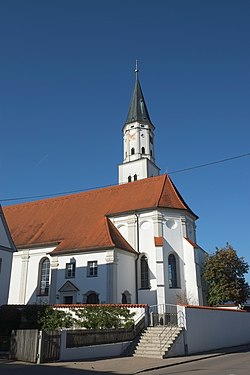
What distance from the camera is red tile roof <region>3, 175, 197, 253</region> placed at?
96.8 ft

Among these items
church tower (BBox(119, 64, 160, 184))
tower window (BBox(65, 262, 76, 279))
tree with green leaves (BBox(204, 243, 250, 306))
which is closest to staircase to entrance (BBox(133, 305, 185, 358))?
tower window (BBox(65, 262, 76, 279))

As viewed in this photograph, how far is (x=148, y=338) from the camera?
17938 mm

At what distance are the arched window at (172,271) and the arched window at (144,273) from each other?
1.79 metres

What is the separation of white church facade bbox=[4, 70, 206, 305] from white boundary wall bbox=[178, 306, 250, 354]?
4181 mm

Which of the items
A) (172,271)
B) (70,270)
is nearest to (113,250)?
(70,270)

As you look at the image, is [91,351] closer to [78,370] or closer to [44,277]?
[78,370]

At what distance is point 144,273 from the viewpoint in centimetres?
2925

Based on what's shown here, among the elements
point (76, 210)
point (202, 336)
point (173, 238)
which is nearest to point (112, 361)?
point (202, 336)

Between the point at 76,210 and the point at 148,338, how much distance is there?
18.9 metres

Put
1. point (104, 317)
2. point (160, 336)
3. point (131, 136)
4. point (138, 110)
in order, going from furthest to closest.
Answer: point (138, 110)
point (131, 136)
point (104, 317)
point (160, 336)

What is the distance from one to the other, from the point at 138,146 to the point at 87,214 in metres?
16.2

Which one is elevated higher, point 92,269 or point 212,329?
point 92,269

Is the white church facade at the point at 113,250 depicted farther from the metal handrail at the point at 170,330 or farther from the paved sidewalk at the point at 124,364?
the paved sidewalk at the point at 124,364

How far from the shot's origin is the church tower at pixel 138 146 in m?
44.5
